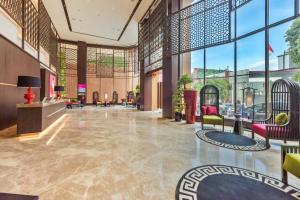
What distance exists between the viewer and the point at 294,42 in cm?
491

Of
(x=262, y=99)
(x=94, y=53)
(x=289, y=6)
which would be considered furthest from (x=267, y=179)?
(x=94, y=53)

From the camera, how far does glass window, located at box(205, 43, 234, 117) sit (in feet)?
22.9

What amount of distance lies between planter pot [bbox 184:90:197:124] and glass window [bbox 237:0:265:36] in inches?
→ 104

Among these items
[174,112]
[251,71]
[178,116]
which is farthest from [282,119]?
[174,112]

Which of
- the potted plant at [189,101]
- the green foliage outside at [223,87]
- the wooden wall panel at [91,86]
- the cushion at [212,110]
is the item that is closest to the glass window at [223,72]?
the green foliage outside at [223,87]

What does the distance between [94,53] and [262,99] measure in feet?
53.0

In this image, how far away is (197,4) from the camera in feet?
25.2

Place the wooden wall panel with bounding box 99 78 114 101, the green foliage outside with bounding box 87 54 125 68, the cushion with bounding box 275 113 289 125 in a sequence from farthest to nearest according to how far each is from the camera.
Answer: the wooden wall panel with bounding box 99 78 114 101
the green foliage outside with bounding box 87 54 125 68
the cushion with bounding box 275 113 289 125

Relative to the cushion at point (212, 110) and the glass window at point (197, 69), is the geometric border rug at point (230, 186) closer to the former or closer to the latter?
the cushion at point (212, 110)

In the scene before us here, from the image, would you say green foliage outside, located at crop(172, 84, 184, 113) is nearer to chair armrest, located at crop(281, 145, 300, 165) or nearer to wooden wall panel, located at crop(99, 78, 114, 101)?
chair armrest, located at crop(281, 145, 300, 165)

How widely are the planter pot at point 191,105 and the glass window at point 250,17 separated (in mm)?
2645

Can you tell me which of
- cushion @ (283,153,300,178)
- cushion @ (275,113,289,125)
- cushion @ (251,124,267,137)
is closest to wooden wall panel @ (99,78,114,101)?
cushion @ (251,124,267,137)

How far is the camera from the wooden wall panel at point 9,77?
5683 mm

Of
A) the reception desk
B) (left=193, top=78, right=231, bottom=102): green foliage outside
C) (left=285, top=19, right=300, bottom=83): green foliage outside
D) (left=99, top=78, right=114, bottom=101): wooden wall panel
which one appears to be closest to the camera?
(left=285, top=19, right=300, bottom=83): green foliage outside
